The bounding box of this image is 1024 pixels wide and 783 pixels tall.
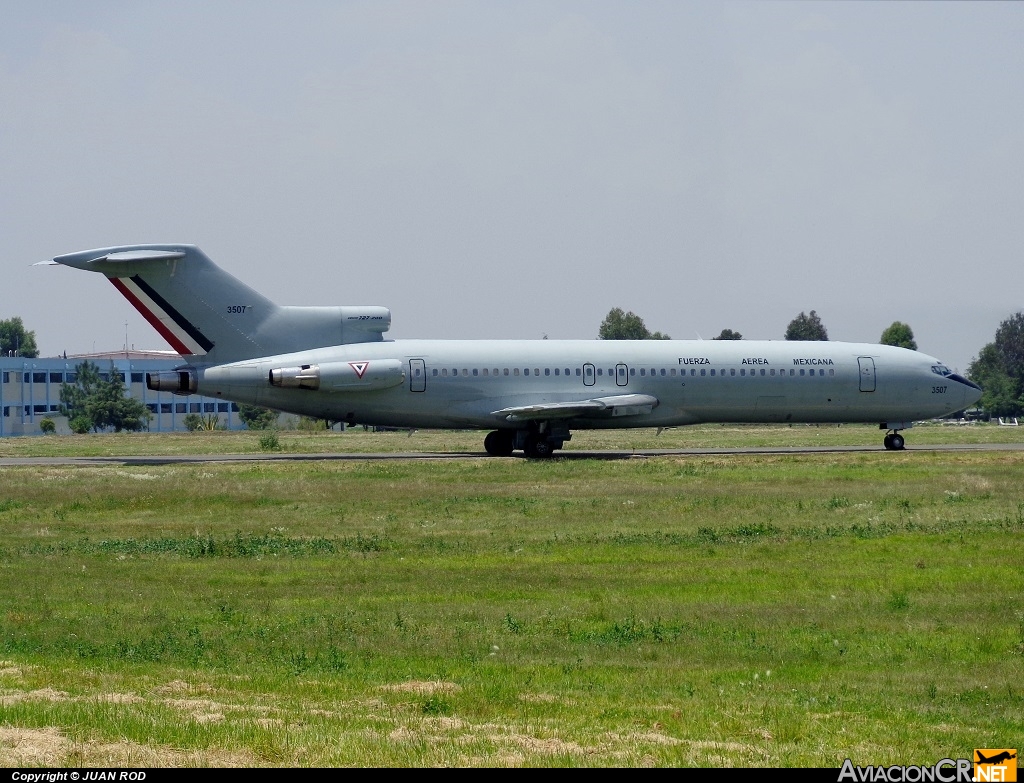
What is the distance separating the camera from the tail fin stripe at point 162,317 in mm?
42869

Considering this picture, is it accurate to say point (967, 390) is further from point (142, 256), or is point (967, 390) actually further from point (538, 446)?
point (142, 256)

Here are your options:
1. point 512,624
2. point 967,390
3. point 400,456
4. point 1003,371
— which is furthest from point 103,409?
point 1003,371

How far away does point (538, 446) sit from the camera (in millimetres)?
45938

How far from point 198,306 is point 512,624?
2966 cm

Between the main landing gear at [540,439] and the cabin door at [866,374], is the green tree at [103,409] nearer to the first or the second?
the main landing gear at [540,439]

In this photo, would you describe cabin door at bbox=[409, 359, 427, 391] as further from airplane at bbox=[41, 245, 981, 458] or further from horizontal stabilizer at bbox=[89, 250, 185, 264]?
horizontal stabilizer at bbox=[89, 250, 185, 264]

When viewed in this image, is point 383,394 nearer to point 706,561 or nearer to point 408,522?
point 408,522

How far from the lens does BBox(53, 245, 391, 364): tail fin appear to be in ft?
139

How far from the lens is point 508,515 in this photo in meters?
28.4

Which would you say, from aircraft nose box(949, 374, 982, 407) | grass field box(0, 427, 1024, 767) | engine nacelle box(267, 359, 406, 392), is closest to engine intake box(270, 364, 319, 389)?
engine nacelle box(267, 359, 406, 392)

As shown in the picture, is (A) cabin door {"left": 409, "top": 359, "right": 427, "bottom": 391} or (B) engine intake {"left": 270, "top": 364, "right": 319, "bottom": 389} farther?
(A) cabin door {"left": 409, "top": 359, "right": 427, "bottom": 391}

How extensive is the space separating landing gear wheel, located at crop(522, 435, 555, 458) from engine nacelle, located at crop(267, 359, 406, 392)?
204 inches

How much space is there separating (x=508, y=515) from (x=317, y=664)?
14.6 metres

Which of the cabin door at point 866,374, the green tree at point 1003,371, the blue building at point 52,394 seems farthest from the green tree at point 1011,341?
the cabin door at point 866,374
